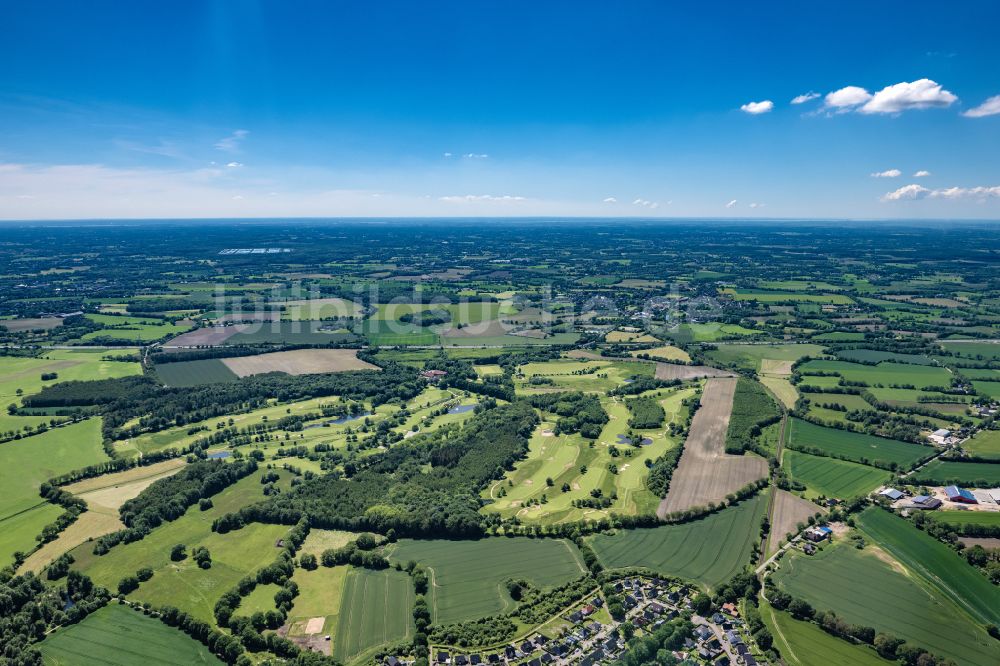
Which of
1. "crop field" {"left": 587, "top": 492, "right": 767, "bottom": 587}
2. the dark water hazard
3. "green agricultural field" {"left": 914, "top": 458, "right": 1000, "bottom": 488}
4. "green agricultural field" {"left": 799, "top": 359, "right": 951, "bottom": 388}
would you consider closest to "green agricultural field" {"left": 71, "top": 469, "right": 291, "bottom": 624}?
the dark water hazard

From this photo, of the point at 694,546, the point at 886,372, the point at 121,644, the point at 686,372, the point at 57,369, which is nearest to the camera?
the point at 121,644

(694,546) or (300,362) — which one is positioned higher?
(300,362)

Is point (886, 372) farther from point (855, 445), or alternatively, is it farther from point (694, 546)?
point (694, 546)

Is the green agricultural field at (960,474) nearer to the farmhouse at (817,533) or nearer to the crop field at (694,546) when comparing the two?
the farmhouse at (817,533)

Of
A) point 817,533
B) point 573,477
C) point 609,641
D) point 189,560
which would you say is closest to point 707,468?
point 573,477

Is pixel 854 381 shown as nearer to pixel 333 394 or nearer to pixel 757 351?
pixel 757 351

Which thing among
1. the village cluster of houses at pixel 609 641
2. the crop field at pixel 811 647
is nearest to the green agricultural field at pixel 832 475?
the crop field at pixel 811 647
